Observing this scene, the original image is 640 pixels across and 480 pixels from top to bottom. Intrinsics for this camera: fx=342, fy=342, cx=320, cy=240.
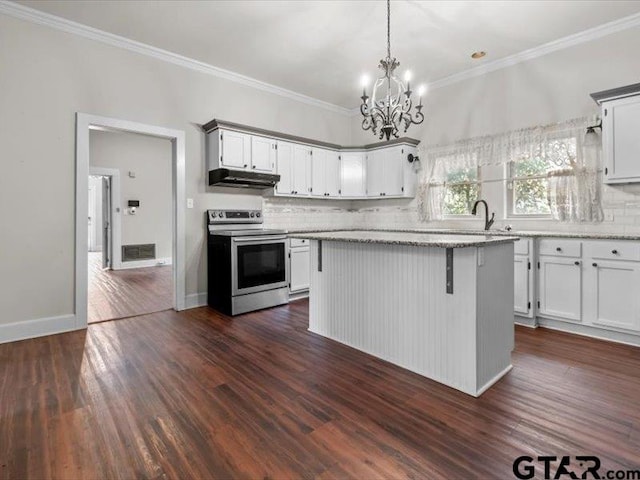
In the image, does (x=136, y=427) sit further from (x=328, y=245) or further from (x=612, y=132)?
(x=612, y=132)

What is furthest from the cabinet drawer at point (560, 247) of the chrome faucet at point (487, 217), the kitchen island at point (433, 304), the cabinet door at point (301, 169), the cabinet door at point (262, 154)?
the cabinet door at point (262, 154)

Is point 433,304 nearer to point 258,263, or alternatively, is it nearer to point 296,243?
point 258,263

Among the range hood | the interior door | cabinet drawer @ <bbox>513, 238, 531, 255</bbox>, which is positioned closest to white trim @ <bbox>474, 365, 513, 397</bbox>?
cabinet drawer @ <bbox>513, 238, 531, 255</bbox>

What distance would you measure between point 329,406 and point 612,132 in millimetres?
3401

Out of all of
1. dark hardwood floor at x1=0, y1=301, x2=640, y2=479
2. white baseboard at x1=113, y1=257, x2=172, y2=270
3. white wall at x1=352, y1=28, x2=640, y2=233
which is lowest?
dark hardwood floor at x1=0, y1=301, x2=640, y2=479

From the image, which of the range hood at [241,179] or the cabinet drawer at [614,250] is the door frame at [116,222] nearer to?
the range hood at [241,179]

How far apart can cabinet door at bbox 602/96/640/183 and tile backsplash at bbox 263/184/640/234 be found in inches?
12.2

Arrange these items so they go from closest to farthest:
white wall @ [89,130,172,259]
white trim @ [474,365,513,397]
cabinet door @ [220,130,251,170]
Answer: white trim @ [474,365,513,397] → cabinet door @ [220,130,251,170] → white wall @ [89,130,172,259]

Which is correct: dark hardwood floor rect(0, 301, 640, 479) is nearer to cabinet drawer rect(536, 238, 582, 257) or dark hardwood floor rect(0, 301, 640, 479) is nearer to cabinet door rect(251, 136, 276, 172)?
cabinet drawer rect(536, 238, 582, 257)

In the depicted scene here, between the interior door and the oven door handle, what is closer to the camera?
the oven door handle

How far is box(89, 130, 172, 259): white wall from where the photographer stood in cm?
720

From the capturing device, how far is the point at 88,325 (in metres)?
3.48

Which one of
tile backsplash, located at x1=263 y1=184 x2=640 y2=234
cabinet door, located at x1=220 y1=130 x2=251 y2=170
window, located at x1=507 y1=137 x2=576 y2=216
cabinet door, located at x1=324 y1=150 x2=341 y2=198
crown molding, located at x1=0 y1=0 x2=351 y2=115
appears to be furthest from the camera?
cabinet door, located at x1=324 y1=150 x2=341 y2=198

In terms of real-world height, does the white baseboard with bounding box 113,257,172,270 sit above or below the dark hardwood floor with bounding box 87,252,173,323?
above
